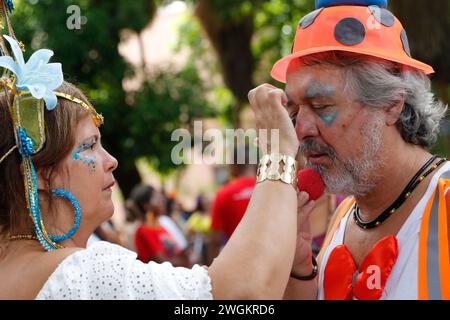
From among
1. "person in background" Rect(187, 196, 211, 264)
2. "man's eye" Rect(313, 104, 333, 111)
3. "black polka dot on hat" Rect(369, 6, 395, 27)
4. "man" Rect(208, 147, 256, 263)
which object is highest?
"black polka dot on hat" Rect(369, 6, 395, 27)

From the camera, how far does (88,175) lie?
2016mm

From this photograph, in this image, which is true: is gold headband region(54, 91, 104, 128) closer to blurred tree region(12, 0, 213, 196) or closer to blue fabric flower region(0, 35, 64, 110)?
blue fabric flower region(0, 35, 64, 110)

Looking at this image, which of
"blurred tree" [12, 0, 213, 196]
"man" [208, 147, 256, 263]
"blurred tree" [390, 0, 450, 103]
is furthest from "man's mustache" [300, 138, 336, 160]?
"blurred tree" [12, 0, 213, 196]

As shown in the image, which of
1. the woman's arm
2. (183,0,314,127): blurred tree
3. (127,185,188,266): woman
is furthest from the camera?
(183,0,314,127): blurred tree

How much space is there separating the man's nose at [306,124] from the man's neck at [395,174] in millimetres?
298

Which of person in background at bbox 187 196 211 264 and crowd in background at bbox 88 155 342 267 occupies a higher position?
crowd in background at bbox 88 155 342 267

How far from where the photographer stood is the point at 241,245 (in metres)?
1.78

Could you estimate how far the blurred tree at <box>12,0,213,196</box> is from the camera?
8.31 meters

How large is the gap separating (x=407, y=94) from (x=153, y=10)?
8152 mm

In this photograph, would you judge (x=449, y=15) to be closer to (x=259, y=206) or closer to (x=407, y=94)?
(x=407, y=94)

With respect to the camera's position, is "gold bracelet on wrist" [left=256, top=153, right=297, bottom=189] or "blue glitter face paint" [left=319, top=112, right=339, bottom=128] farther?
"blue glitter face paint" [left=319, top=112, right=339, bottom=128]

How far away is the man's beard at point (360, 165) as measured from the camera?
246cm

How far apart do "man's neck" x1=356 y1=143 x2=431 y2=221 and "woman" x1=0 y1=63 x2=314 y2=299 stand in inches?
25.9

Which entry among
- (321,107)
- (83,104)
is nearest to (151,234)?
(321,107)
